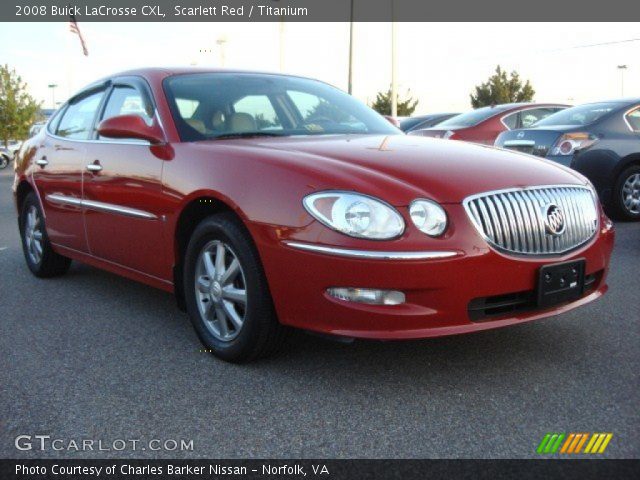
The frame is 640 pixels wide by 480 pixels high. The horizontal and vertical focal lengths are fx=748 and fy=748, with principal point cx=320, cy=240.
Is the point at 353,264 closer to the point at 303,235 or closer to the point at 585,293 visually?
the point at 303,235

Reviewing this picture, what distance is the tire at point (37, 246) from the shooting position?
564 centimetres

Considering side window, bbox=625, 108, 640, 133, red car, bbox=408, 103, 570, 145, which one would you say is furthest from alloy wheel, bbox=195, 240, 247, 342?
red car, bbox=408, 103, 570, 145

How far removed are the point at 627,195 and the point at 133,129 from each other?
6012 millimetres

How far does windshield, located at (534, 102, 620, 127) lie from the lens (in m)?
8.38

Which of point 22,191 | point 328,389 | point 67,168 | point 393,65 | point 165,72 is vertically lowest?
point 328,389

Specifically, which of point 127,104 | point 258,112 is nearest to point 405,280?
point 258,112

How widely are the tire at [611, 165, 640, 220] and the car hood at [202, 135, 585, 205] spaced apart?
4.65 metres

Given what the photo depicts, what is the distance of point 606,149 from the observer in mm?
8039

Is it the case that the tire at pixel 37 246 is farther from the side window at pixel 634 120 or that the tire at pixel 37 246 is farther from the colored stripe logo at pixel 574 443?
the side window at pixel 634 120

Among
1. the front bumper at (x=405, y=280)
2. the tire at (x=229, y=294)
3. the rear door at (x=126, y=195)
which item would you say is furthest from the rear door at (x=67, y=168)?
the front bumper at (x=405, y=280)

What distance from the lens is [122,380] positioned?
3.38m

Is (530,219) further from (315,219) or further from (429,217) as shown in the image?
(315,219)

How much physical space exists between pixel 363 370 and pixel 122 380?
1.10 m

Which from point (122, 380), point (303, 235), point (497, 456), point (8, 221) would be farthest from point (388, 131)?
point (8, 221)
